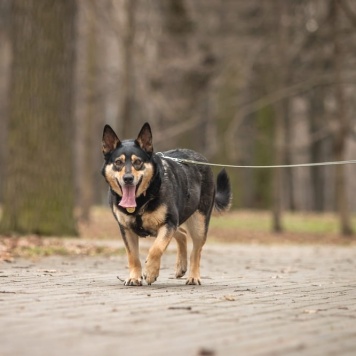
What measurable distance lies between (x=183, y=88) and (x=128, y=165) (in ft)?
91.2

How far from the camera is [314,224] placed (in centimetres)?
2875

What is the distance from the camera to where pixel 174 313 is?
22.9 ft

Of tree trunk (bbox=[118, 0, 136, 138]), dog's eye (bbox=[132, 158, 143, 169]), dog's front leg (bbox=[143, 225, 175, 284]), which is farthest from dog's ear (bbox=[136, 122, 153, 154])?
tree trunk (bbox=[118, 0, 136, 138])

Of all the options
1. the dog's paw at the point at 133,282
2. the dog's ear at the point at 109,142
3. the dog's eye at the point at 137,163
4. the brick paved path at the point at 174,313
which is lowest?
the brick paved path at the point at 174,313

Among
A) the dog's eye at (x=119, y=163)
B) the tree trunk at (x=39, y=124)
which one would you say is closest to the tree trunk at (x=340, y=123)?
the tree trunk at (x=39, y=124)

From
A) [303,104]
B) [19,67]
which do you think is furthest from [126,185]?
[303,104]

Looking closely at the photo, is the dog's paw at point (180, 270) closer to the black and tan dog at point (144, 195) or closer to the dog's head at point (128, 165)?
the black and tan dog at point (144, 195)

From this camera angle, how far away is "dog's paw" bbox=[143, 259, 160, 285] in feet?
29.8

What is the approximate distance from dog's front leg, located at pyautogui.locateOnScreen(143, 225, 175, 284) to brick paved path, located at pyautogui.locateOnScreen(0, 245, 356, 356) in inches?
5.8

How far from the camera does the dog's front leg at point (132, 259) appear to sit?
30.3 ft

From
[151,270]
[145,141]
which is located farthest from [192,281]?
[145,141]

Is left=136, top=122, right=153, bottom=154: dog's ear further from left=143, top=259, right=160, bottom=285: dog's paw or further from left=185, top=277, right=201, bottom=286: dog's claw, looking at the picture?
left=185, top=277, right=201, bottom=286: dog's claw

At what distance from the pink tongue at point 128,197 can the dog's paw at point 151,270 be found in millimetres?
597

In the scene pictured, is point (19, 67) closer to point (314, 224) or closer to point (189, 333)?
point (189, 333)
